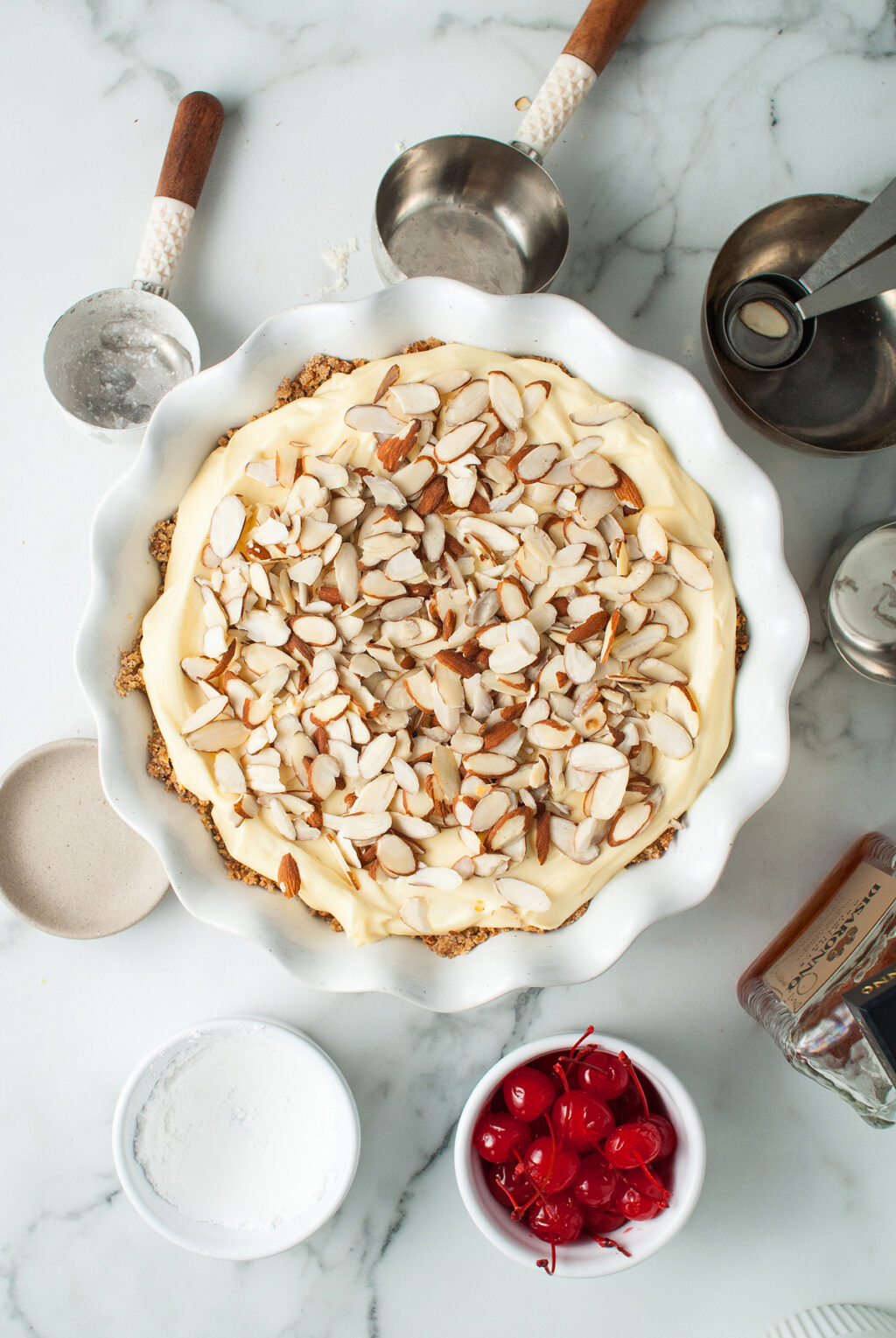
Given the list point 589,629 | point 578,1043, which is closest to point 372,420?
point 589,629

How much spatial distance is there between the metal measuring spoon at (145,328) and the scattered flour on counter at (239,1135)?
3.34 feet

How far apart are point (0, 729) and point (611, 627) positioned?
3.34ft

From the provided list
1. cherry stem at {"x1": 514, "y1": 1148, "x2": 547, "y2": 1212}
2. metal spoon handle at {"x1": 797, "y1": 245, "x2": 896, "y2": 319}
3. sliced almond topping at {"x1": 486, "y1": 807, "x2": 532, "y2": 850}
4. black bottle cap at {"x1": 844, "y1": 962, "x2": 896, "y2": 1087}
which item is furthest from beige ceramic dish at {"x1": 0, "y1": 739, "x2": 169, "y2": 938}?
metal spoon handle at {"x1": 797, "y1": 245, "x2": 896, "y2": 319}

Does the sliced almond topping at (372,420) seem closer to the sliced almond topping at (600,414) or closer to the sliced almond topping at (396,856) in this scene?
the sliced almond topping at (600,414)

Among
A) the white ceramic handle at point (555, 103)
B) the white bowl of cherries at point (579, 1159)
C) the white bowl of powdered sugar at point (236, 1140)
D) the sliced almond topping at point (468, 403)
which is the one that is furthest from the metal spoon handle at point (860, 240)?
the white bowl of powdered sugar at point (236, 1140)

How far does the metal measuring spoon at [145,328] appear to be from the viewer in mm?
1481

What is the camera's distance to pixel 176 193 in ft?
4.89

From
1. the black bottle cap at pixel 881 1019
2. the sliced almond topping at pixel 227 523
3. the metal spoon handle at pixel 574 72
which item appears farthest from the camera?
the metal spoon handle at pixel 574 72

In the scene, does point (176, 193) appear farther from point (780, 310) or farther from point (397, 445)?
point (780, 310)

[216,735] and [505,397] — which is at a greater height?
[505,397]

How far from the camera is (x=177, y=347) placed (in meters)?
1.50

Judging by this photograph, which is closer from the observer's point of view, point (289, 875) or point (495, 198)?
point (289, 875)

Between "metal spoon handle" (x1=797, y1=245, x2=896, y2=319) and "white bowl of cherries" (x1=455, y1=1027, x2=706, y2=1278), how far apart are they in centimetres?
115

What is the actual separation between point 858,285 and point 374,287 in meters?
0.74
